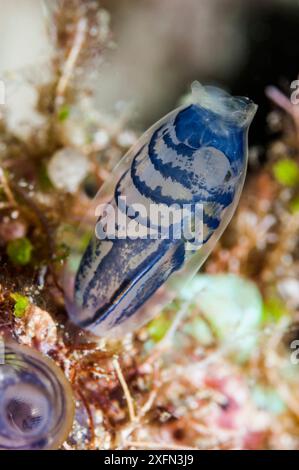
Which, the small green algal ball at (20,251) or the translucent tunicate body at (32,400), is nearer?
the translucent tunicate body at (32,400)

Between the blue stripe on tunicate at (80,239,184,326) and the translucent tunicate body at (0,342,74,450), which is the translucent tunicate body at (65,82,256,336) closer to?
the blue stripe on tunicate at (80,239,184,326)

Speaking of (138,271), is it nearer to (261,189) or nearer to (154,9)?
(261,189)

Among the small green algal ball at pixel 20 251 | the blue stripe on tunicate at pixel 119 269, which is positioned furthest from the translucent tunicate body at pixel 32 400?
the small green algal ball at pixel 20 251

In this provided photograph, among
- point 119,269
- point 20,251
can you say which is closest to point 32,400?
point 119,269

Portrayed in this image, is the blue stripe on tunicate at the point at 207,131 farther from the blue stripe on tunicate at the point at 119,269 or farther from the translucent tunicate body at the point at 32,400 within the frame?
the translucent tunicate body at the point at 32,400

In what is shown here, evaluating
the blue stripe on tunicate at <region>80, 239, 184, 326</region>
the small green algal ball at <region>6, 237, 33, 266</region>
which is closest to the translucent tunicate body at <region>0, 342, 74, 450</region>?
the blue stripe on tunicate at <region>80, 239, 184, 326</region>

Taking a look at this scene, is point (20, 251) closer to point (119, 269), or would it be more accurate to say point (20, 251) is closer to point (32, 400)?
point (119, 269)
